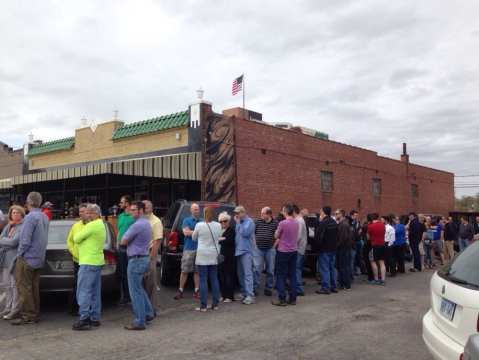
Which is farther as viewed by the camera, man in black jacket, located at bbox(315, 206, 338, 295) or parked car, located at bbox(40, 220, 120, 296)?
man in black jacket, located at bbox(315, 206, 338, 295)

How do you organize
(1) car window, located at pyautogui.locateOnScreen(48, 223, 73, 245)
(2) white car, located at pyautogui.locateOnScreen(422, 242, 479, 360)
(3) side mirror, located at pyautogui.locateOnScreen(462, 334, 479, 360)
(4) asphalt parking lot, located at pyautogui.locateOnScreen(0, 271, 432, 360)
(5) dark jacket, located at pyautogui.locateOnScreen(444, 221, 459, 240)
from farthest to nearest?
(5) dark jacket, located at pyautogui.locateOnScreen(444, 221, 459, 240), (1) car window, located at pyautogui.locateOnScreen(48, 223, 73, 245), (4) asphalt parking lot, located at pyautogui.locateOnScreen(0, 271, 432, 360), (2) white car, located at pyautogui.locateOnScreen(422, 242, 479, 360), (3) side mirror, located at pyautogui.locateOnScreen(462, 334, 479, 360)

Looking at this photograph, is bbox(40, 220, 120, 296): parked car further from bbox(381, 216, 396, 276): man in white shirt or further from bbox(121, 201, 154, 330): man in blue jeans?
bbox(381, 216, 396, 276): man in white shirt

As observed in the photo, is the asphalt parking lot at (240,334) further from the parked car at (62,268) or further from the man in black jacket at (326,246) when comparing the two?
the man in black jacket at (326,246)

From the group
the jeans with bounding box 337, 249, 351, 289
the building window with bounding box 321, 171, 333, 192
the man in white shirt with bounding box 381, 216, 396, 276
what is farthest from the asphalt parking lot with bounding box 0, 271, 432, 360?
the building window with bounding box 321, 171, 333, 192

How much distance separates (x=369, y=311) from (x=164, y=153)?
12261 millimetres

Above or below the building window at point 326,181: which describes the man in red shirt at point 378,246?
below

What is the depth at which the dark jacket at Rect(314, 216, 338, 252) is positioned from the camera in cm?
982

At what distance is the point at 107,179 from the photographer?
70.0 ft

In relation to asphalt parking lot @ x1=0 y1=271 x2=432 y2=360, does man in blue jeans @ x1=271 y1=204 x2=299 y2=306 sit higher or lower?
higher

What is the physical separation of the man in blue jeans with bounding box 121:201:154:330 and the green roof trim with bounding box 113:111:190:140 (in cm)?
1127

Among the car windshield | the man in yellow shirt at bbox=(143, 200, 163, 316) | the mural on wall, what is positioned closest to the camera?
the car windshield

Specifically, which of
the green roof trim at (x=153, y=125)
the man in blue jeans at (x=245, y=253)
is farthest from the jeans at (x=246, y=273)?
the green roof trim at (x=153, y=125)

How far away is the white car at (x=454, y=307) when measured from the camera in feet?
12.4

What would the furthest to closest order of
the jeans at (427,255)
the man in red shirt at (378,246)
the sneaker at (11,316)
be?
the jeans at (427,255)
the man in red shirt at (378,246)
the sneaker at (11,316)
